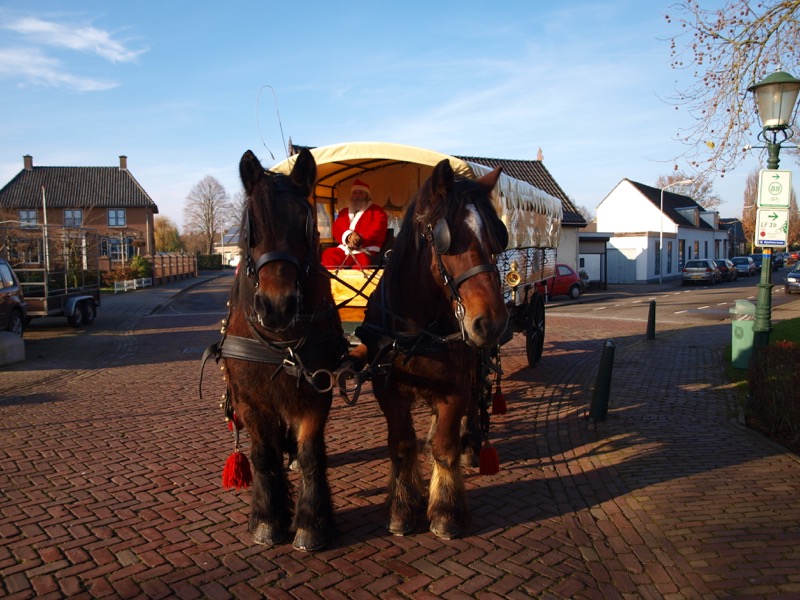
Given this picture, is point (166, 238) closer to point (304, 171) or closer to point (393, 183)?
point (393, 183)

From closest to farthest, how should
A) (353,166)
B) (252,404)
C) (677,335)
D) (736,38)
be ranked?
(252,404) < (353,166) < (736,38) < (677,335)

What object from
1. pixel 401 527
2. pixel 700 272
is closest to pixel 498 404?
pixel 401 527

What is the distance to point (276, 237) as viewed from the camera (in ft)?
10.6

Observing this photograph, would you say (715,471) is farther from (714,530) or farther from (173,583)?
(173,583)

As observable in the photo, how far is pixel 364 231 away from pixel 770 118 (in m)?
5.48

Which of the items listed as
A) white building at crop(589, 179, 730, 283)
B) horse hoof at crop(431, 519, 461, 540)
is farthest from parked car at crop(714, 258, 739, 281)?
horse hoof at crop(431, 519, 461, 540)

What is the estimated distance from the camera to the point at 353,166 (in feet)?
23.3

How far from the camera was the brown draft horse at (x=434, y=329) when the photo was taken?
11.3 ft

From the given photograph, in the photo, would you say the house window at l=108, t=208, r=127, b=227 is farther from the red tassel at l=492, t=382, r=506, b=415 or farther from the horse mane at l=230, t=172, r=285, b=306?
the horse mane at l=230, t=172, r=285, b=306

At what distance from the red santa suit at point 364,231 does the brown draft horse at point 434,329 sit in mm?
1581

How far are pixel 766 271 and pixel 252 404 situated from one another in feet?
24.1

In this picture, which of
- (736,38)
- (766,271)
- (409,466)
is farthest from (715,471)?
(736,38)

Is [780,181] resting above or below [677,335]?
above

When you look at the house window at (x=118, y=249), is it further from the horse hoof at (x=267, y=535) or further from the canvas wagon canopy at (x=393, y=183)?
the horse hoof at (x=267, y=535)
